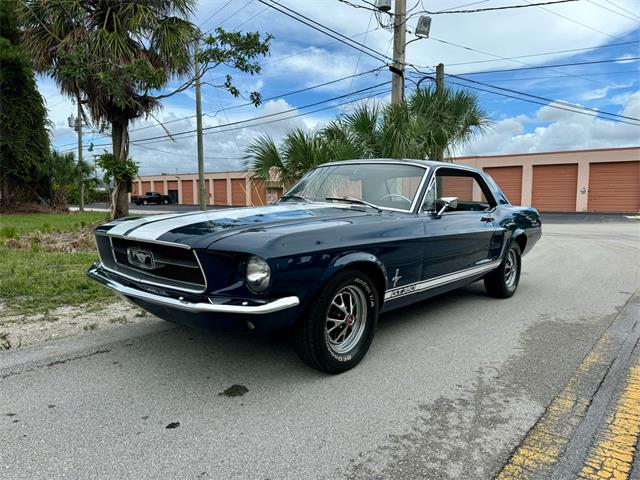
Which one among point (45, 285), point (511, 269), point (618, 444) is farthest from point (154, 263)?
point (511, 269)

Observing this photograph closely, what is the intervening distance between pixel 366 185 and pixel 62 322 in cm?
311

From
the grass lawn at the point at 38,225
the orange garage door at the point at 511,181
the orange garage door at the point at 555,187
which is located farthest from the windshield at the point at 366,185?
the orange garage door at the point at 555,187

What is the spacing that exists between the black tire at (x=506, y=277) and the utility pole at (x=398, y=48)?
7.10 m

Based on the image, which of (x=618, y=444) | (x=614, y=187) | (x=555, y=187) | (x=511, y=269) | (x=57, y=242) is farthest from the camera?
(x=555, y=187)

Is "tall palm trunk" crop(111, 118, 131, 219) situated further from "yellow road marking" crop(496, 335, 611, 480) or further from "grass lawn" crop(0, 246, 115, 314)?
"yellow road marking" crop(496, 335, 611, 480)

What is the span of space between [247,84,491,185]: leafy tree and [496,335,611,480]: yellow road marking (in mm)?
6927

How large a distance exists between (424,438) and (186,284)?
1660 mm

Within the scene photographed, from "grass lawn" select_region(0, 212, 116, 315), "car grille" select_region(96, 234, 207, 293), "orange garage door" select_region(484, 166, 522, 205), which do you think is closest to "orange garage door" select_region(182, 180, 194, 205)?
"orange garage door" select_region(484, 166, 522, 205)

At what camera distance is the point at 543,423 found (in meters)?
2.62

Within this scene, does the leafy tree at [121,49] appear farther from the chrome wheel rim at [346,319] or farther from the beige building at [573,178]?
the beige building at [573,178]

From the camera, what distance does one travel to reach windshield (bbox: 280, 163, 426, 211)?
4230mm

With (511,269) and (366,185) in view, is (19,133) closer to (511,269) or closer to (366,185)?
(366,185)

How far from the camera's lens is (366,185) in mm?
4422

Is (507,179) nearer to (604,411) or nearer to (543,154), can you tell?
(543,154)
